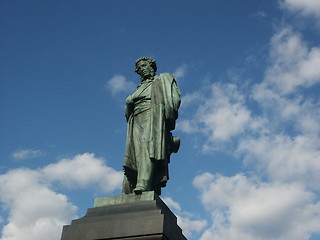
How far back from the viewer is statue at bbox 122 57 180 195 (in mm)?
10266

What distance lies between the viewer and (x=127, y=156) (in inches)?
420

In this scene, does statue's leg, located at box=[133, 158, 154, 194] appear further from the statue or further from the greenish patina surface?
the greenish patina surface

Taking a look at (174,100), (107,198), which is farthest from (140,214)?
(174,100)

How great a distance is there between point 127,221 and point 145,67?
499 centimetres

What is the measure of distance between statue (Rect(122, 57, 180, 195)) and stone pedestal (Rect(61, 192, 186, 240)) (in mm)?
468

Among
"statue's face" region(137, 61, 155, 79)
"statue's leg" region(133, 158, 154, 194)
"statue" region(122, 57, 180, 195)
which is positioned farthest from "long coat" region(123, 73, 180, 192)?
"statue's face" region(137, 61, 155, 79)

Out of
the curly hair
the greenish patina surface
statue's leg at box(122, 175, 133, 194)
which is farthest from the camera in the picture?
the curly hair

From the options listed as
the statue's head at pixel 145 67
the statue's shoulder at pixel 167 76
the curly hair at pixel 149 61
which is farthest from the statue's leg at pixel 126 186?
the curly hair at pixel 149 61

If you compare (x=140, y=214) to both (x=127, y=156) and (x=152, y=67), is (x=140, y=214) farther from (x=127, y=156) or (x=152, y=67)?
(x=152, y=67)

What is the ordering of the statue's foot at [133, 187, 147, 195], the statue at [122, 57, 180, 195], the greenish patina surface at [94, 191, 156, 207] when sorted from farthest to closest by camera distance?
the statue at [122, 57, 180, 195] → the statue's foot at [133, 187, 147, 195] → the greenish patina surface at [94, 191, 156, 207]

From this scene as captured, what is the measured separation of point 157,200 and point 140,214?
671 millimetres

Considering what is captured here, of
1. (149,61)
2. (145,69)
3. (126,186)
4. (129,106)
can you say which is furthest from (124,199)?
(149,61)

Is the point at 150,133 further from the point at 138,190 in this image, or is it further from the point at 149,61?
the point at 149,61

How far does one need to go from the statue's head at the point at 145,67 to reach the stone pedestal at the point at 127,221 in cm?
397
